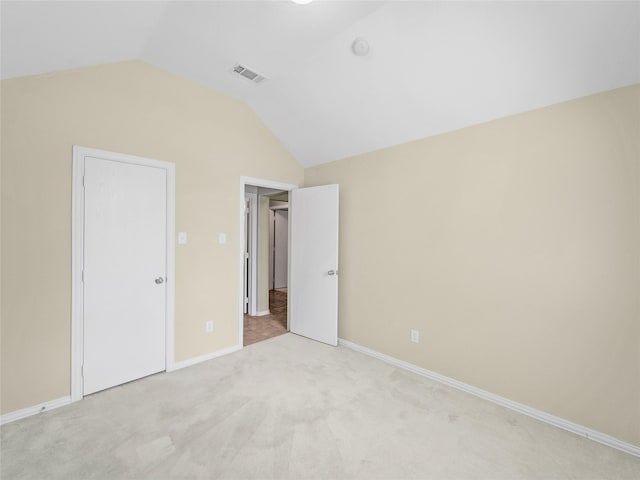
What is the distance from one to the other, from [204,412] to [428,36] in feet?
10.5

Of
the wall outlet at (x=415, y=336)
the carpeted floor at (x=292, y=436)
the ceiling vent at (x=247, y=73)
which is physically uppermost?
the ceiling vent at (x=247, y=73)

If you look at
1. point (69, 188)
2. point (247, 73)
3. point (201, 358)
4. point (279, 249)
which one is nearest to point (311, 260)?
point (201, 358)

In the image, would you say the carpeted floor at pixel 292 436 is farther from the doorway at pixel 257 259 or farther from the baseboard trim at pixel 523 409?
the doorway at pixel 257 259

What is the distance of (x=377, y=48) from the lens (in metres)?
2.25

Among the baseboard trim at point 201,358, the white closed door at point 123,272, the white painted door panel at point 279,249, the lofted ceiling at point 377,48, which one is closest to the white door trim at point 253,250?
the baseboard trim at point 201,358

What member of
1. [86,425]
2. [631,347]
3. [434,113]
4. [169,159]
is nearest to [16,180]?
[169,159]

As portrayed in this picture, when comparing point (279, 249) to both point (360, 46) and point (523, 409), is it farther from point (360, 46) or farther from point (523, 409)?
point (523, 409)

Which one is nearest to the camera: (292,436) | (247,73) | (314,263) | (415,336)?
(292,436)

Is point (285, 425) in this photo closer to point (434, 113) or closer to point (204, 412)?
point (204, 412)

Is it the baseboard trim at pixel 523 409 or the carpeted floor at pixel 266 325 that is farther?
the carpeted floor at pixel 266 325

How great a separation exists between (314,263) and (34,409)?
2.76 m

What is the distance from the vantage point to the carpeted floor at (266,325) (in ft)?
12.5

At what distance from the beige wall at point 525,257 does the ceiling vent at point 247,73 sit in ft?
4.71

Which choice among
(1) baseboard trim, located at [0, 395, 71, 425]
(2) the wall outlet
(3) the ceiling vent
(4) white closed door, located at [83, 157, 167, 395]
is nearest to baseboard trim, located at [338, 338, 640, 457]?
(2) the wall outlet
